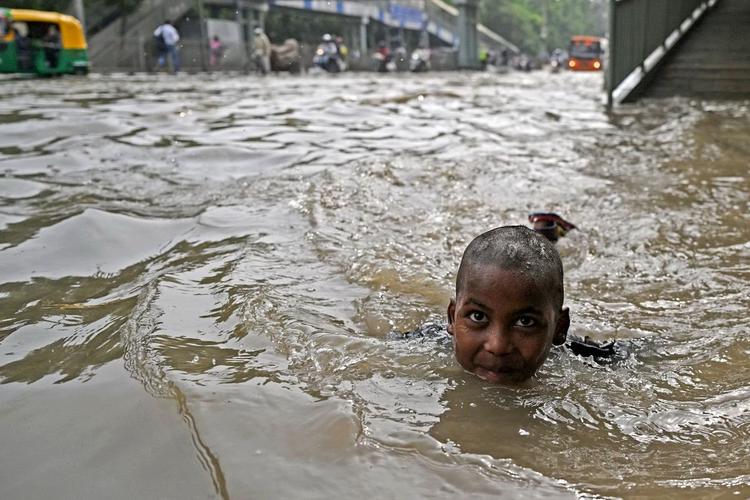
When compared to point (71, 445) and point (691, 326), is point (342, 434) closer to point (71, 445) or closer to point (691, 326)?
point (71, 445)

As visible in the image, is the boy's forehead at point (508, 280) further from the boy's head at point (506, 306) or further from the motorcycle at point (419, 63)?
the motorcycle at point (419, 63)

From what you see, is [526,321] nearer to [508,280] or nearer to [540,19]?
[508,280]

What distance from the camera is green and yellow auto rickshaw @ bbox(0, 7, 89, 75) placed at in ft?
61.4

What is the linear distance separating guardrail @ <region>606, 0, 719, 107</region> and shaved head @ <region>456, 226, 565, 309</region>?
9.05 metres

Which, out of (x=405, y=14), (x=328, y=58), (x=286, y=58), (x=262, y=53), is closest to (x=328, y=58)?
(x=328, y=58)

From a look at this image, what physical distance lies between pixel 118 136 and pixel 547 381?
19.9 ft

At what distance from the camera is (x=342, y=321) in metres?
2.98

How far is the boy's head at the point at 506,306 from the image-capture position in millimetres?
2256

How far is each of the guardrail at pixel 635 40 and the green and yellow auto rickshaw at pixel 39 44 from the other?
1519cm

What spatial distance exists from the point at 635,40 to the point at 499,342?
1010 cm

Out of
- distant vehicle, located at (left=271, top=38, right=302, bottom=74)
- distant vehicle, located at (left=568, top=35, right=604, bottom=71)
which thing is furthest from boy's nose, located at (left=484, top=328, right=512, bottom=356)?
distant vehicle, located at (left=568, top=35, right=604, bottom=71)

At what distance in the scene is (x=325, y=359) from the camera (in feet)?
8.24

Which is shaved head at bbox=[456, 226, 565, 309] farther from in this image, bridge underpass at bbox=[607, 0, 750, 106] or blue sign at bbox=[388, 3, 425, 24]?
blue sign at bbox=[388, 3, 425, 24]

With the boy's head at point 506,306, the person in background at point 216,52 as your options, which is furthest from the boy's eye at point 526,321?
the person in background at point 216,52
